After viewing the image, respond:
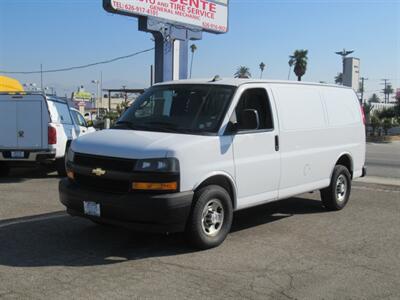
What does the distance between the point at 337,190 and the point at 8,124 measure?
7.89 m

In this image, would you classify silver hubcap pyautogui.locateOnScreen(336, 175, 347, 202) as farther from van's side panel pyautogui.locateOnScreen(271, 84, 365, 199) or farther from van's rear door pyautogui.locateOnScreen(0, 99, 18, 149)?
van's rear door pyautogui.locateOnScreen(0, 99, 18, 149)

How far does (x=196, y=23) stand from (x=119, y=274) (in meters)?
14.6

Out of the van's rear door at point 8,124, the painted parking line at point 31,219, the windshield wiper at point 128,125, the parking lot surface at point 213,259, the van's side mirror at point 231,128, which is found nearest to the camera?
the parking lot surface at point 213,259

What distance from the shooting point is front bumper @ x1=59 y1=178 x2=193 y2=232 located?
564 centimetres

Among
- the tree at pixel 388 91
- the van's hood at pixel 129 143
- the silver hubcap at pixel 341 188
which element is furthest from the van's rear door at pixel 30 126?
the tree at pixel 388 91

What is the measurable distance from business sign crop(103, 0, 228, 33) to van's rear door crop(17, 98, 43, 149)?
4542 mm

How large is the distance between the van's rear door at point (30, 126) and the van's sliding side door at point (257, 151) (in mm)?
6971

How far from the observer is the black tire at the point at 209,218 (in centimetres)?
595

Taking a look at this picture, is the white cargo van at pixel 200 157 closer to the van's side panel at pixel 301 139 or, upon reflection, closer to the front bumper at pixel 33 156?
the van's side panel at pixel 301 139

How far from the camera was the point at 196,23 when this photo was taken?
18594mm

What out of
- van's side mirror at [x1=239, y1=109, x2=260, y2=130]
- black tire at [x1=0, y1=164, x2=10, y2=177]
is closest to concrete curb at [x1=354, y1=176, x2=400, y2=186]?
van's side mirror at [x1=239, y1=109, x2=260, y2=130]

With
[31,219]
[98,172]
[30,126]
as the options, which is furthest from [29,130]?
[98,172]

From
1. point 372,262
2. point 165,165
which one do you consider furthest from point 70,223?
point 372,262

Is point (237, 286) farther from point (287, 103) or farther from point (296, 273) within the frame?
point (287, 103)
